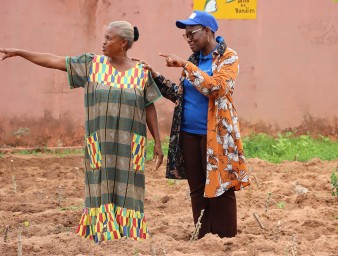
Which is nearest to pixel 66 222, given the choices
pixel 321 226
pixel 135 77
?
pixel 135 77

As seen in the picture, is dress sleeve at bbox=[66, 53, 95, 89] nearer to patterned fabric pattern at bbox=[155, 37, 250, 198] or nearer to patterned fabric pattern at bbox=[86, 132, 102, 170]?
patterned fabric pattern at bbox=[86, 132, 102, 170]

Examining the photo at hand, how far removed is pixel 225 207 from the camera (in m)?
6.55

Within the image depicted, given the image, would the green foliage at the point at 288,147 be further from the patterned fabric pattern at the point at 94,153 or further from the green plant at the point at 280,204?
the patterned fabric pattern at the point at 94,153

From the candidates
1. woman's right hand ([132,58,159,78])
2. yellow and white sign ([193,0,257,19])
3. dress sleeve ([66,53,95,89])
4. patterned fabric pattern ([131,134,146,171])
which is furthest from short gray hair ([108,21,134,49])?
yellow and white sign ([193,0,257,19])

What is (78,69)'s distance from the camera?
6445 millimetres

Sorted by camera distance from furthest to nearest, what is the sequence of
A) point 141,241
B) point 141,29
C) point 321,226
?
point 141,29 → point 321,226 → point 141,241

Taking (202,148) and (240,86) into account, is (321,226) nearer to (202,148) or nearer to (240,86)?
(202,148)

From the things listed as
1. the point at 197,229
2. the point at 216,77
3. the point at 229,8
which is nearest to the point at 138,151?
the point at 197,229

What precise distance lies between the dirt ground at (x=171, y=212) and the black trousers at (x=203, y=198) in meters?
0.15

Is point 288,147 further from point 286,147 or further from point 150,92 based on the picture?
point 150,92

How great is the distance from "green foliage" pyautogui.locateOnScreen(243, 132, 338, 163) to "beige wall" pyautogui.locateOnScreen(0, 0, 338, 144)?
0.97 feet

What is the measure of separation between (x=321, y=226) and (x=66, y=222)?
6.86ft

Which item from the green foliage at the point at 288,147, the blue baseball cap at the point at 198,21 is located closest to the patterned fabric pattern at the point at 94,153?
the blue baseball cap at the point at 198,21

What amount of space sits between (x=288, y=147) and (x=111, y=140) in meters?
5.60
